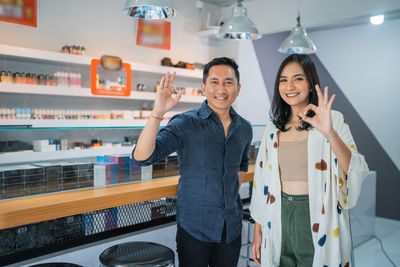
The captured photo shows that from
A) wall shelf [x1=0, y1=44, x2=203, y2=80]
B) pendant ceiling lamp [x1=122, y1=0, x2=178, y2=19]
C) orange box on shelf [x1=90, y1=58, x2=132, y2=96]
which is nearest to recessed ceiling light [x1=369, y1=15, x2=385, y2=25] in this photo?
wall shelf [x1=0, y1=44, x2=203, y2=80]

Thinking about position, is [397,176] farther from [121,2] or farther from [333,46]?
[121,2]

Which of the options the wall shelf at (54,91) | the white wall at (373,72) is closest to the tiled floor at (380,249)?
the white wall at (373,72)

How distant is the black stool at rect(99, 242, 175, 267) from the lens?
1565 millimetres

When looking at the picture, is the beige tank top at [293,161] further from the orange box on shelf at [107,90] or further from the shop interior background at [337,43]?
the shop interior background at [337,43]

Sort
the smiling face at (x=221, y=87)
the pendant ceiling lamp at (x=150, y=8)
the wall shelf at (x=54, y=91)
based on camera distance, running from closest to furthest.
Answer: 1. the smiling face at (x=221, y=87)
2. the pendant ceiling lamp at (x=150, y=8)
3. the wall shelf at (x=54, y=91)

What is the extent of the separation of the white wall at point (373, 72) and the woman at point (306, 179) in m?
4.39

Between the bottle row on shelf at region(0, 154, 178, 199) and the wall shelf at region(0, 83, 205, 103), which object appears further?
the wall shelf at region(0, 83, 205, 103)

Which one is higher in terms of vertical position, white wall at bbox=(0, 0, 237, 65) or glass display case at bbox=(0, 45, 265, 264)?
white wall at bbox=(0, 0, 237, 65)

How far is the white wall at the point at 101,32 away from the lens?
15.6 ft

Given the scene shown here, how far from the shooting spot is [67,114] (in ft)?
15.7

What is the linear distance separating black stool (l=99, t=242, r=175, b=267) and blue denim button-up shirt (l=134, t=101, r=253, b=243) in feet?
0.55

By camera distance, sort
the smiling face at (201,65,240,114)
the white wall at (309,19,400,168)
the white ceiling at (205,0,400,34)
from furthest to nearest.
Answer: the white wall at (309,19,400,168) → the white ceiling at (205,0,400,34) → the smiling face at (201,65,240,114)

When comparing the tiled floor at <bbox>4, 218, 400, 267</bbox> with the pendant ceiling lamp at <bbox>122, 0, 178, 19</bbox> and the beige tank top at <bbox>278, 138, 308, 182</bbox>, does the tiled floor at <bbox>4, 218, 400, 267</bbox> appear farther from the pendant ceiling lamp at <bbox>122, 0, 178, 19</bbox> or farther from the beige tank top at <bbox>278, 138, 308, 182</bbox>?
the pendant ceiling lamp at <bbox>122, 0, 178, 19</bbox>

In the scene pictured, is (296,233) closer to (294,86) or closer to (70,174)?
(294,86)
